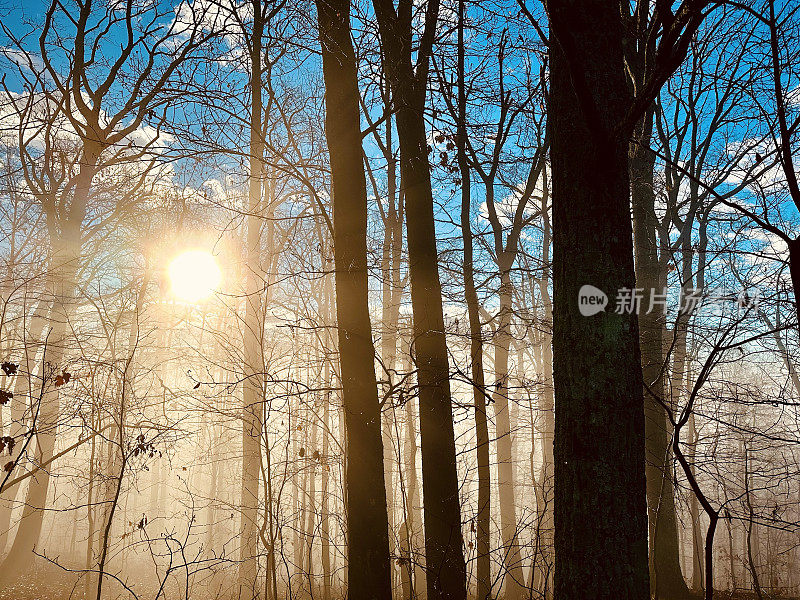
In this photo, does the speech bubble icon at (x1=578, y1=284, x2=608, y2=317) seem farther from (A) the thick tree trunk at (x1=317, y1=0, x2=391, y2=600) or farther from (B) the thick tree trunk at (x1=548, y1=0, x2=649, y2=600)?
(A) the thick tree trunk at (x1=317, y1=0, x2=391, y2=600)

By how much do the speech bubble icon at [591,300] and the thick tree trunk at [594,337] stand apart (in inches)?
0.9

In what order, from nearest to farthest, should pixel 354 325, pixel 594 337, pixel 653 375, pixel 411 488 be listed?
pixel 594 337, pixel 354 325, pixel 653 375, pixel 411 488

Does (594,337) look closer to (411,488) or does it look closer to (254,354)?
(411,488)

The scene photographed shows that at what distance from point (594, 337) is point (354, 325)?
76.1 inches

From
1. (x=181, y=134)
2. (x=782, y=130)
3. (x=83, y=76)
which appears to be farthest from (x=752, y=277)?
(x=83, y=76)

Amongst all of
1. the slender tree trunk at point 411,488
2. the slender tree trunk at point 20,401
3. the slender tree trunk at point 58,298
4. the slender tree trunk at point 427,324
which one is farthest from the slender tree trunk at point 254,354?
the slender tree trunk at point 20,401

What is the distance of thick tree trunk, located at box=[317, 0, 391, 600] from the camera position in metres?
3.41

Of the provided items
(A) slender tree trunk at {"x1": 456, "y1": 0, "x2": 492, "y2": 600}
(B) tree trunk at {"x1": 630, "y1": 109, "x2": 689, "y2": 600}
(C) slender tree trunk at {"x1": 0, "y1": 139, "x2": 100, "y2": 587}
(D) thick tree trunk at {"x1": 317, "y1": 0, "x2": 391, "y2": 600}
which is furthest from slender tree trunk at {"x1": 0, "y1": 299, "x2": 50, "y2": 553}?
(B) tree trunk at {"x1": 630, "y1": 109, "x2": 689, "y2": 600}

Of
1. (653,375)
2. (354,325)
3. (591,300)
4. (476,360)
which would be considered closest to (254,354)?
(476,360)

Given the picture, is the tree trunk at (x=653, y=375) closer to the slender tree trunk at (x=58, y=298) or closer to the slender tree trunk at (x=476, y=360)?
the slender tree trunk at (x=476, y=360)

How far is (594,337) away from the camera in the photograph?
226 centimetres

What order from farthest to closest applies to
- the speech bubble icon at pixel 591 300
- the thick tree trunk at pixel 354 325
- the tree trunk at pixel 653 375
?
the tree trunk at pixel 653 375 → the thick tree trunk at pixel 354 325 → the speech bubble icon at pixel 591 300

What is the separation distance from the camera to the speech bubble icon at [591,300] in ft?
7.47

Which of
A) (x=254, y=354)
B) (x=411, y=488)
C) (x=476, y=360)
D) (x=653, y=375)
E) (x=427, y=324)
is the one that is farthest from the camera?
(x=254, y=354)
